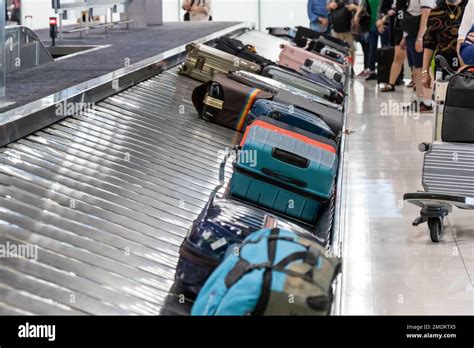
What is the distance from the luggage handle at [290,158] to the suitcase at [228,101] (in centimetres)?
164

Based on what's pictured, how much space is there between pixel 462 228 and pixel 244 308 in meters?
3.89

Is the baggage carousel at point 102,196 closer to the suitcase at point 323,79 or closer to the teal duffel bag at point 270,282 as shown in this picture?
the teal duffel bag at point 270,282

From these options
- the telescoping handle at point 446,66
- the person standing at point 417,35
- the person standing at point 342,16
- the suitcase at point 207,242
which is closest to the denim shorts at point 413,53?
the person standing at point 417,35

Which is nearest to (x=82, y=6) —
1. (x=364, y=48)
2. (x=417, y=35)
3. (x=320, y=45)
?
(x=320, y=45)

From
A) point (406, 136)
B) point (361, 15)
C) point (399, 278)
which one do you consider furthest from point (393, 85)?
point (399, 278)

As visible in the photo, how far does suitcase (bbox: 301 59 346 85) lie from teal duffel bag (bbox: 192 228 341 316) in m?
6.95

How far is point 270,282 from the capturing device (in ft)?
9.98

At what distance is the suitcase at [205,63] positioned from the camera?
8.31 meters

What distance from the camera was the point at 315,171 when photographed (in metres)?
5.10

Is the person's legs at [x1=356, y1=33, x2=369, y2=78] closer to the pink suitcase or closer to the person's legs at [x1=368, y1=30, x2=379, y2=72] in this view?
the person's legs at [x1=368, y1=30, x2=379, y2=72]

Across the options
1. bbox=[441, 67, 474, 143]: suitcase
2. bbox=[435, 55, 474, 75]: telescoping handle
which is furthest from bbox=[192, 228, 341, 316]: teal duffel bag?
bbox=[435, 55, 474, 75]: telescoping handle

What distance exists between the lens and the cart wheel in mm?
6277

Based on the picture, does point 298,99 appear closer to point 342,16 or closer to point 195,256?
point 195,256

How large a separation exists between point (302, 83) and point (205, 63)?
86 centimetres
